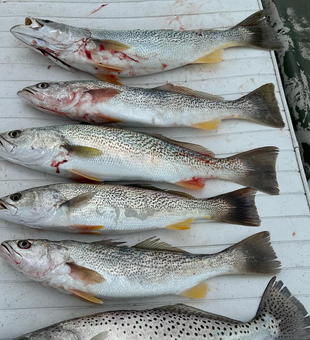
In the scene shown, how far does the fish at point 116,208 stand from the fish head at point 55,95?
1.89ft

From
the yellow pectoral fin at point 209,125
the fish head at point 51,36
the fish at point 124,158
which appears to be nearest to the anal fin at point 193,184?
the fish at point 124,158

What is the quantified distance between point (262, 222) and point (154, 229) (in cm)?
67

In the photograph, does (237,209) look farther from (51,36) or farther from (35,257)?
(51,36)

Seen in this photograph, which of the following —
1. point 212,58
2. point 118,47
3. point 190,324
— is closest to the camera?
point 190,324

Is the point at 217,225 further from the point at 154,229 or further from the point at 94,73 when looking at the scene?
the point at 94,73

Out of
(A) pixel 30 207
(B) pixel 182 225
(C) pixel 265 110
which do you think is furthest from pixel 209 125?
(A) pixel 30 207

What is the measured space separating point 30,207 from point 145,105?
0.96 meters

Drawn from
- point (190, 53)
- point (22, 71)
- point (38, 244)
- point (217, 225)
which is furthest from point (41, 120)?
point (217, 225)

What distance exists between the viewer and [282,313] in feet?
6.56

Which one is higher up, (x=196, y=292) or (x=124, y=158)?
(x=124, y=158)

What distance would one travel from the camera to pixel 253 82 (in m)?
2.94

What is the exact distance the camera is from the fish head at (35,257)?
198 cm

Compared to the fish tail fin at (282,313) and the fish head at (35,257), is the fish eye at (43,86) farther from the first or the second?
the fish tail fin at (282,313)

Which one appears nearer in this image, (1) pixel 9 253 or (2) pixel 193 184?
(1) pixel 9 253
